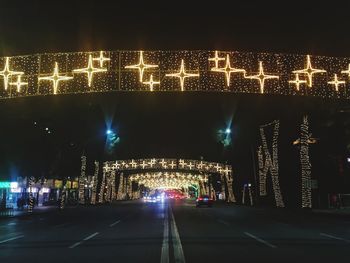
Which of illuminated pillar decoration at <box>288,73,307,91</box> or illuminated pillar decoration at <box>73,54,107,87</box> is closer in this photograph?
illuminated pillar decoration at <box>73,54,107,87</box>

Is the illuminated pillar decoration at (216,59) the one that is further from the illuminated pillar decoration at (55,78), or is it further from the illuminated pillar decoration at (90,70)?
the illuminated pillar decoration at (55,78)

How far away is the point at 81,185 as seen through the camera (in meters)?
76.3

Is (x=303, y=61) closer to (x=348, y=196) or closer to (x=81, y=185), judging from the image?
(x=348, y=196)

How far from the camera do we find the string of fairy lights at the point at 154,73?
64.0 feet

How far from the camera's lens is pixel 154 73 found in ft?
66.5

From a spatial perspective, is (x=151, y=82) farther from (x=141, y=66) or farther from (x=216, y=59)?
(x=216, y=59)

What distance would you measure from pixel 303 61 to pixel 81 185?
59692 mm

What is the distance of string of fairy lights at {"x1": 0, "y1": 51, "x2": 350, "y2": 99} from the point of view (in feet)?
64.0

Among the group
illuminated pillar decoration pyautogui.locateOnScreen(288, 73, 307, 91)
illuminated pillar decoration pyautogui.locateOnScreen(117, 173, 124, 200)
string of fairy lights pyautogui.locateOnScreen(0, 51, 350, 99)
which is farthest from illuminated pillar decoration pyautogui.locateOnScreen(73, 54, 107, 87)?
illuminated pillar decoration pyautogui.locateOnScreen(117, 173, 124, 200)

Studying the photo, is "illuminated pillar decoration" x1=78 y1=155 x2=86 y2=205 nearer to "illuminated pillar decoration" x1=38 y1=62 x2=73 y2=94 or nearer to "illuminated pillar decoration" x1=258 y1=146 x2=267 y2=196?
"illuminated pillar decoration" x1=258 y1=146 x2=267 y2=196

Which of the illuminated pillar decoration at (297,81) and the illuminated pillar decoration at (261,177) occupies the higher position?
the illuminated pillar decoration at (297,81)

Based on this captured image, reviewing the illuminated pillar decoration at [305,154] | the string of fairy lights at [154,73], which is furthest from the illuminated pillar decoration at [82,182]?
the string of fairy lights at [154,73]

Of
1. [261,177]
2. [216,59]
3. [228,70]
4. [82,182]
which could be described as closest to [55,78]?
[216,59]

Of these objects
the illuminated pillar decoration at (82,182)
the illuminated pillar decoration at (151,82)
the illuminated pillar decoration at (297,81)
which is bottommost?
the illuminated pillar decoration at (82,182)
